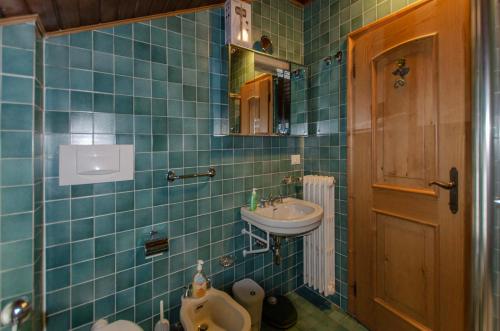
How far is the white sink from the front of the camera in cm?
126

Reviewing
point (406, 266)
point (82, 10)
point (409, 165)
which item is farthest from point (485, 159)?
point (82, 10)

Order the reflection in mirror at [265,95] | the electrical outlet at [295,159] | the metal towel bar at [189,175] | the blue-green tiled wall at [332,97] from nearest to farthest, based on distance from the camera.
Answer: the metal towel bar at [189,175] < the reflection in mirror at [265,95] < the blue-green tiled wall at [332,97] < the electrical outlet at [295,159]

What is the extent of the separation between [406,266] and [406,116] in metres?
0.95

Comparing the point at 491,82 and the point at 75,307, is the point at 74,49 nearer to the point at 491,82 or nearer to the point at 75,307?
the point at 75,307

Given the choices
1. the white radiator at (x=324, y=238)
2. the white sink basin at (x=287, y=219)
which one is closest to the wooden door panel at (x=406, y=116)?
the white radiator at (x=324, y=238)

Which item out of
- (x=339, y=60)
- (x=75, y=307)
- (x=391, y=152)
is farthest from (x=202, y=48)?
(x=75, y=307)

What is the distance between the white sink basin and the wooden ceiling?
4.51 ft

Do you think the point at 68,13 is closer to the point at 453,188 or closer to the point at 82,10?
the point at 82,10


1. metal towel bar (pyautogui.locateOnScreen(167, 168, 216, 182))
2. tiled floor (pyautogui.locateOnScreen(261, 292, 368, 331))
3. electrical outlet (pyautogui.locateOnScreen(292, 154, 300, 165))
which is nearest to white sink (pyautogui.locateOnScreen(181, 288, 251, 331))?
tiled floor (pyautogui.locateOnScreen(261, 292, 368, 331))

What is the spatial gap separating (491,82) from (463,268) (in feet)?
3.87

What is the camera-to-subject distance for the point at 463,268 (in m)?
1.20

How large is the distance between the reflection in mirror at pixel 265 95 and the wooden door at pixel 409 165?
449mm

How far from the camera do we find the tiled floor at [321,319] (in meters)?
1.70

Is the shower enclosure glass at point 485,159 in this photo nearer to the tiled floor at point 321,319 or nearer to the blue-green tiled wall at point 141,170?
the blue-green tiled wall at point 141,170
